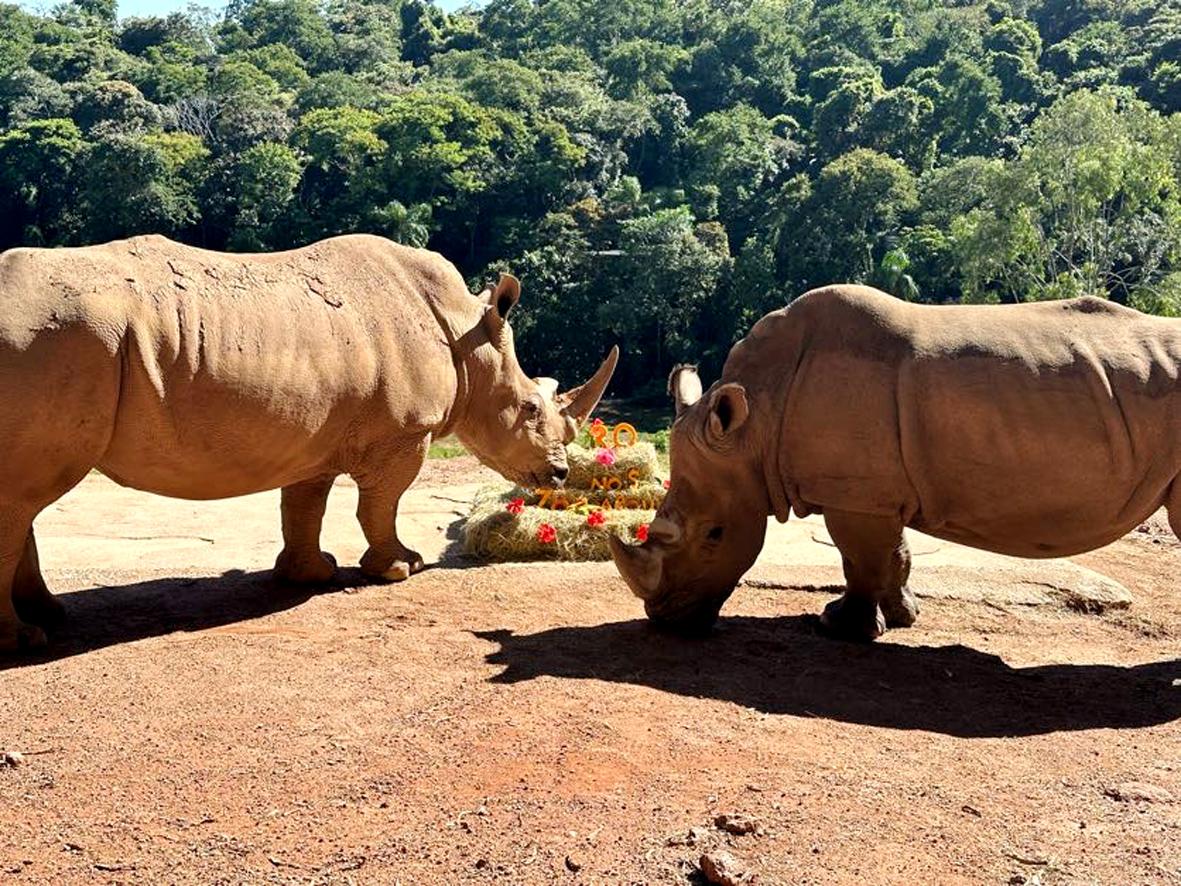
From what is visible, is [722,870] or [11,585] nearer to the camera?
[722,870]

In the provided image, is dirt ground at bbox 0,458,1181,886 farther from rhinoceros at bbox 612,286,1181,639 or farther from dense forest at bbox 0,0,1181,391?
dense forest at bbox 0,0,1181,391

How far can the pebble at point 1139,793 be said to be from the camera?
5.46m

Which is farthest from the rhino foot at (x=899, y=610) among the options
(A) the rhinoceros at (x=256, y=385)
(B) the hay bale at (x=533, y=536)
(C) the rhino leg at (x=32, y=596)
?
(C) the rhino leg at (x=32, y=596)

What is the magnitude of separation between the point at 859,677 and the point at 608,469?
19.0ft

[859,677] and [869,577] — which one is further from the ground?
[869,577]

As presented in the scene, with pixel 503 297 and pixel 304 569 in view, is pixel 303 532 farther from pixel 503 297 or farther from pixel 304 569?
pixel 503 297

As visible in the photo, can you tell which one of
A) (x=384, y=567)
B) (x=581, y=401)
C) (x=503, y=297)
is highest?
(x=503, y=297)

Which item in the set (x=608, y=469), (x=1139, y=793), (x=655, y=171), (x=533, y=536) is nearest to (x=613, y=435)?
(x=608, y=469)

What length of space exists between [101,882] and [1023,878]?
3428 millimetres

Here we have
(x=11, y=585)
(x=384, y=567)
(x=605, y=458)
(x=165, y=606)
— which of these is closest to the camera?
(x=11, y=585)

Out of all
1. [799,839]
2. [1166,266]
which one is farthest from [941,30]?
[799,839]

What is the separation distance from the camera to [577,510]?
11.8 metres

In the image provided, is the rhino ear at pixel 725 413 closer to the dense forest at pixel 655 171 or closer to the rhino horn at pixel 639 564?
the rhino horn at pixel 639 564

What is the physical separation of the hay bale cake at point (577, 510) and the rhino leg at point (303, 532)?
2071mm
